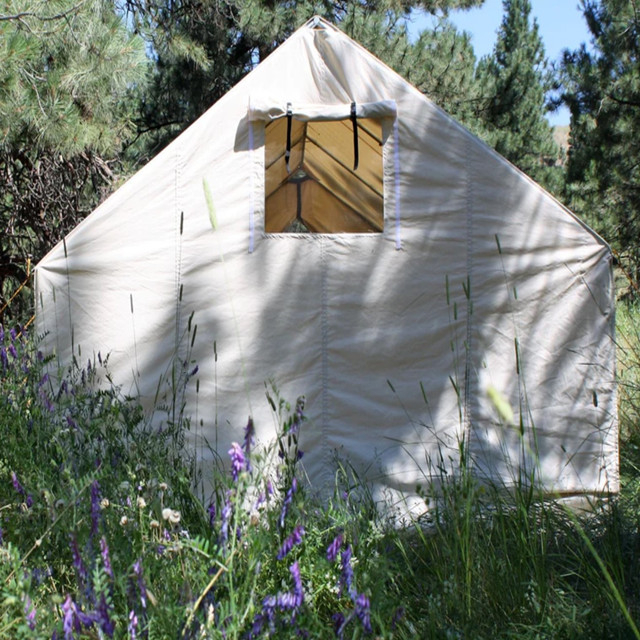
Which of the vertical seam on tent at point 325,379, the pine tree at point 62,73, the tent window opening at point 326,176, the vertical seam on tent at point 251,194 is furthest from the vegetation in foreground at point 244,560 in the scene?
the pine tree at point 62,73

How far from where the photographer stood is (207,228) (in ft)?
11.9

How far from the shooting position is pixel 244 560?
1.73 m

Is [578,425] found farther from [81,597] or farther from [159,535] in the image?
[81,597]

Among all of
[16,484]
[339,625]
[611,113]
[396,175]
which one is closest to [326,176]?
[396,175]

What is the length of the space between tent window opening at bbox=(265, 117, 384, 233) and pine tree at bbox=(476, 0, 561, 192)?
7.80 meters

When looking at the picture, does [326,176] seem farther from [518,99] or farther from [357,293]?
[518,99]

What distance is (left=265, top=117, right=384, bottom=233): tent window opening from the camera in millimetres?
4207

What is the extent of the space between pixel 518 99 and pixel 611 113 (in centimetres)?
503

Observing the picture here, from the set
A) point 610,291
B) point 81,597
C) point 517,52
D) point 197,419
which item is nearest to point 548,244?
point 610,291

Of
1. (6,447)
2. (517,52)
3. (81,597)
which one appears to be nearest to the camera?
(81,597)

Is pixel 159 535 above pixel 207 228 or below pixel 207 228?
below

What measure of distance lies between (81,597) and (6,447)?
1.28m

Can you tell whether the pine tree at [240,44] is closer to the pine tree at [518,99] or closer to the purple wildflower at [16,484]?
the pine tree at [518,99]

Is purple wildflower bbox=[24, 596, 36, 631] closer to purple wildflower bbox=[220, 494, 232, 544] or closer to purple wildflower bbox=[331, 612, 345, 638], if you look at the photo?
purple wildflower bbox=[220, 494, 232, 544]
